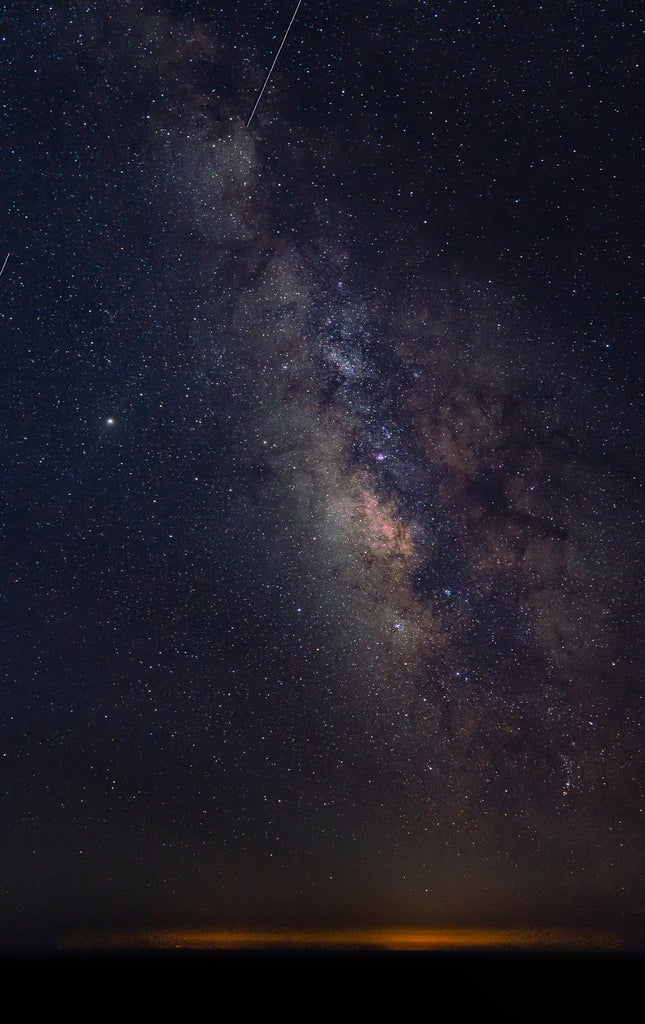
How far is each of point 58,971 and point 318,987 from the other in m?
4.78

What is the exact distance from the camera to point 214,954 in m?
15.7

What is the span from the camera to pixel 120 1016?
357 inches

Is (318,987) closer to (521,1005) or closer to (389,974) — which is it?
(389,974)

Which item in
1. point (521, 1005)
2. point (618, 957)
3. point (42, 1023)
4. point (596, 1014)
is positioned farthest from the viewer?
point (618, 957)

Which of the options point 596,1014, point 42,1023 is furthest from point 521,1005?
point 42,1023

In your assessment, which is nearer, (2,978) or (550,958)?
(2,978)

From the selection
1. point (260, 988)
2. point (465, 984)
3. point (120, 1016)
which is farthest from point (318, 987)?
point (120, 1016)

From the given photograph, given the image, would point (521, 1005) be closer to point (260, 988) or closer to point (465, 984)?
point (465, 984)

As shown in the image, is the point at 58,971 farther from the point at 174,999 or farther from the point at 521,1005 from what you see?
the point at 521,1005

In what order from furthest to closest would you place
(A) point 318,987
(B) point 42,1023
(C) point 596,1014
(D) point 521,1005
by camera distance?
(A) point 318,987, (D) point 521,1005, (C) point 596,1014, (B) point 42,1023

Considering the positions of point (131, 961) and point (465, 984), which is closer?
point (465, 984)

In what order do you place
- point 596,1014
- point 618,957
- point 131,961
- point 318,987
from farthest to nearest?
point 618,957
point 131,961
point 318,987
point 596,1014

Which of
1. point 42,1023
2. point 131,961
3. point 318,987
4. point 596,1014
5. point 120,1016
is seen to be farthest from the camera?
point 131,961

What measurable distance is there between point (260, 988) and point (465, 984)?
3857 millimetres
